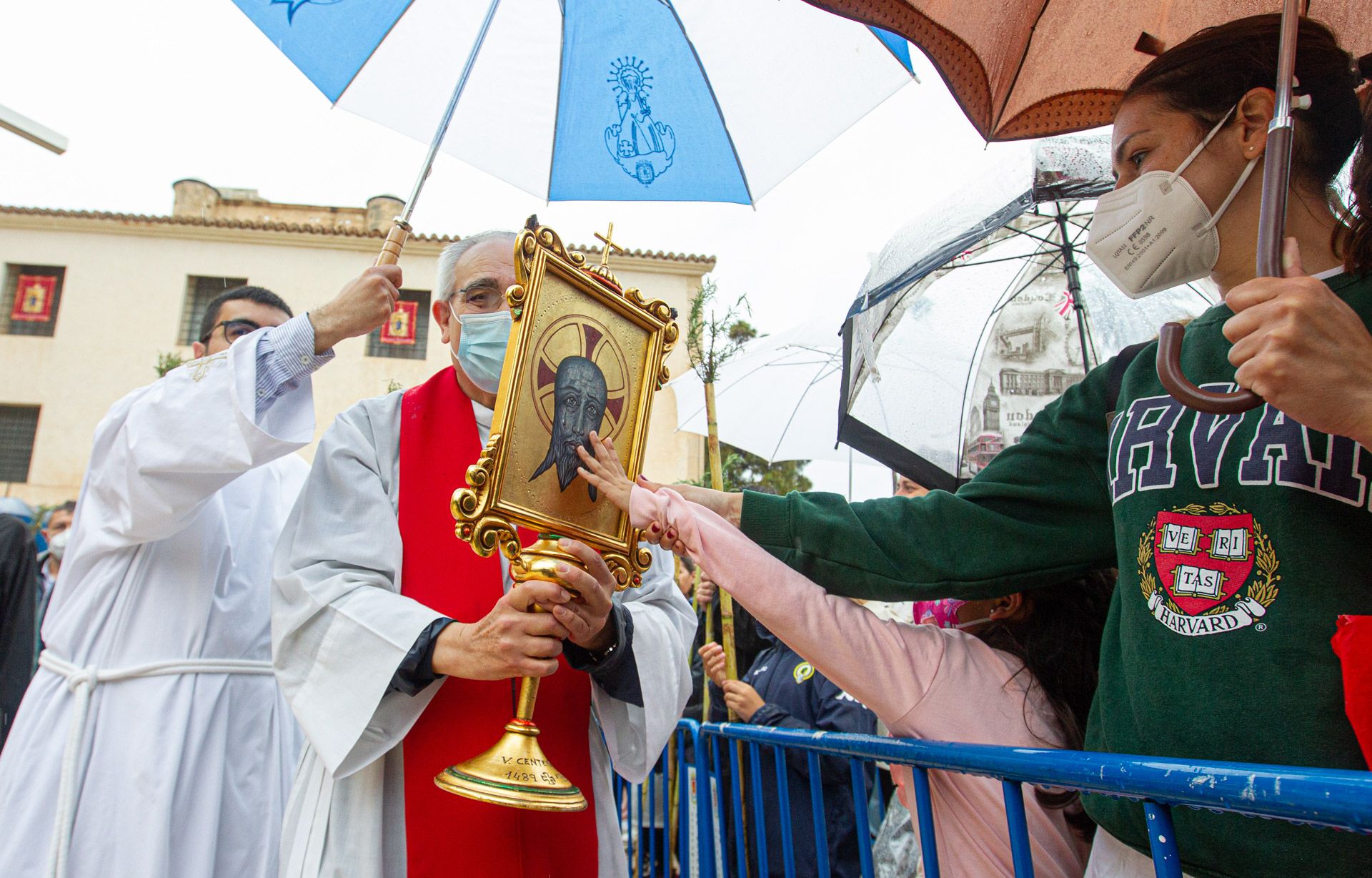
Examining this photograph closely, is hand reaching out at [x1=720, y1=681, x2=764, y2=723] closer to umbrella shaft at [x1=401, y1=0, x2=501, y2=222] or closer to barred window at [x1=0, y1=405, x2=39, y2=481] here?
umbrella shaft at [x1=401, y1=0, x2=501, y2=222]

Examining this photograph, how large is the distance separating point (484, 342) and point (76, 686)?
1538 mm

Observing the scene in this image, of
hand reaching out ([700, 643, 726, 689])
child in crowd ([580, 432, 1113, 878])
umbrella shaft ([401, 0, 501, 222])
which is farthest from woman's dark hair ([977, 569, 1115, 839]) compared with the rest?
hand reaching out ([700, 643, 726, 689])

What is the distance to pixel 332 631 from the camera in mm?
2111

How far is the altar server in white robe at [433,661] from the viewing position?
6.64 ft

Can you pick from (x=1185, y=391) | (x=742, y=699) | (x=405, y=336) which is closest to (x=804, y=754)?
(x=742, y=699)

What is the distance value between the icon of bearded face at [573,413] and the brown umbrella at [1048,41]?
2.98ft

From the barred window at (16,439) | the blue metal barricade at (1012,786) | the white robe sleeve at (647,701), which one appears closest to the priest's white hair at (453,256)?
the white robe sleeve at (647,701)

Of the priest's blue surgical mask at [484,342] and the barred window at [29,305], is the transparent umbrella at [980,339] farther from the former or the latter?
the barred window at [29,305]

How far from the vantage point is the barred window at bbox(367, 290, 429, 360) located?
64.5 ft

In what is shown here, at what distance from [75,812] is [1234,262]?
120 inches

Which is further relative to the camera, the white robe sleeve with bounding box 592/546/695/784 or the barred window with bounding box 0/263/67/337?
the barred window with bounding box 0/263/67/337

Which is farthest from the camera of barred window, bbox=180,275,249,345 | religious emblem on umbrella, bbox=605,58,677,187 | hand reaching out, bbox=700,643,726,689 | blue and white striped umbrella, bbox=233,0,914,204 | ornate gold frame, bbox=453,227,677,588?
barred window, bbox=180,275,249,345

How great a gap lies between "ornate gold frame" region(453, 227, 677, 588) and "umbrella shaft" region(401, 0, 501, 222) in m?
0.61

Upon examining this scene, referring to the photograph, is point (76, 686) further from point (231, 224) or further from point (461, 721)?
point (231, 224)
